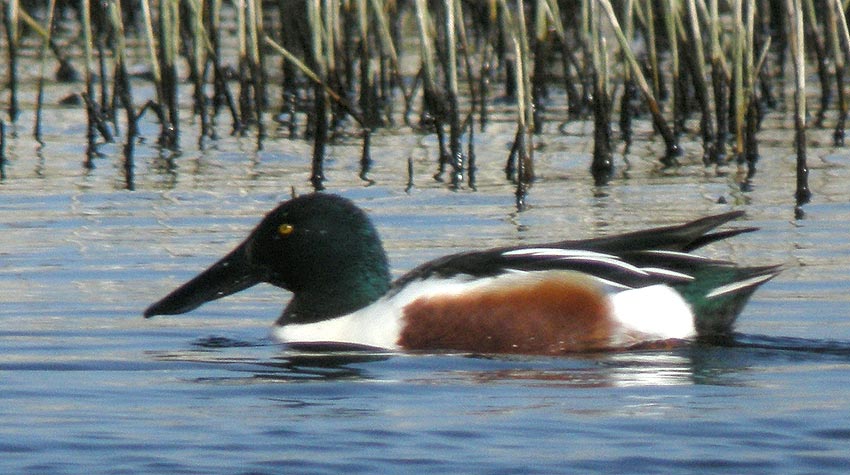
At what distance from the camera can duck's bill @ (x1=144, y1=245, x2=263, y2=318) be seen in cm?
605

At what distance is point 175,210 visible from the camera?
8336 mm

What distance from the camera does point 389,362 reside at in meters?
5.50

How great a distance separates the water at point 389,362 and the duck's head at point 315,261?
179mm

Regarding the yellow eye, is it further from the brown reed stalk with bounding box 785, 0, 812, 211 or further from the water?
the brown reed stalk with bounding box 785, 0, 812, 211

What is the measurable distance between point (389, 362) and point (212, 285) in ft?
3.19

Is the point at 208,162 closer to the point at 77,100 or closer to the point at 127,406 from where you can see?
the point at 77,100

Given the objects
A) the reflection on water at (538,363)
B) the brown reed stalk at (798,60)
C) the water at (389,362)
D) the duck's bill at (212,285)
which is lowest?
the reflection on water at (538,363)

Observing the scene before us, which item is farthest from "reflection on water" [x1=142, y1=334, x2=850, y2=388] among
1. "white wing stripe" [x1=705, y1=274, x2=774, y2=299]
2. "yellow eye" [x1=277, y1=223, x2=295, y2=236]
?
"yellow eye" [x1=277, y1=223, x2=295, y2=236]

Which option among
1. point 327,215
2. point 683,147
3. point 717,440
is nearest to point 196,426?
point 717,440

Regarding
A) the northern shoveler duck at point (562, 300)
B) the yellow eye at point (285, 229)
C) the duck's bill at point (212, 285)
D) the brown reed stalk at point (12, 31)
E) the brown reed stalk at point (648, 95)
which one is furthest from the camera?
the brown reed stalk at point (12, 31)

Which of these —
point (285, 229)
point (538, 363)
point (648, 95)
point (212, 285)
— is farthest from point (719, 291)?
point (648, 95)

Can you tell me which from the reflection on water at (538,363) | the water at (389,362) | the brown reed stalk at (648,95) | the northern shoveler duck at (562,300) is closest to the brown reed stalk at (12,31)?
the water at (389,362)

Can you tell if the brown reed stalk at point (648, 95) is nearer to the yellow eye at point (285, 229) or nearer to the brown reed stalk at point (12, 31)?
the yellow eye at point (285, 229)

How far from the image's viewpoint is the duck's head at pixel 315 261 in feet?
20.0
